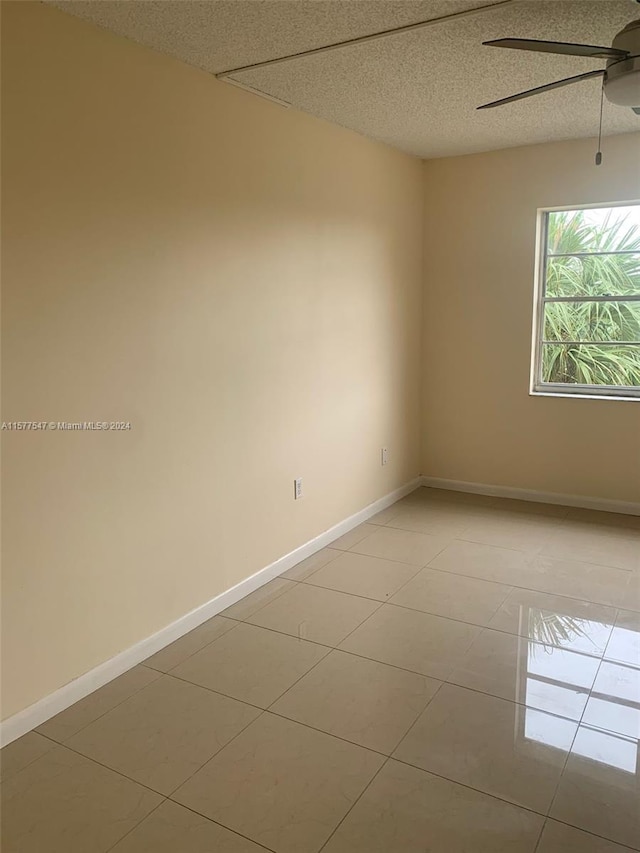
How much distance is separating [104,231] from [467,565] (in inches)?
97.3

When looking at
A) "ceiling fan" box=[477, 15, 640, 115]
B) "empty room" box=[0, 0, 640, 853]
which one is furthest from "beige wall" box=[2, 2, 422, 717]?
"ceiling fan" box=[477, 15, 640, 115]

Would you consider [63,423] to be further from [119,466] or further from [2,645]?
[2,645]

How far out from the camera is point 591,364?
4590 millimetres

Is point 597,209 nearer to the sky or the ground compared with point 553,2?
Result: nearer to the ground

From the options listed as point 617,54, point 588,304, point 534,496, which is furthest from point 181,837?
point 588,304

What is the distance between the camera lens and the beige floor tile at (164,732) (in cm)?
207

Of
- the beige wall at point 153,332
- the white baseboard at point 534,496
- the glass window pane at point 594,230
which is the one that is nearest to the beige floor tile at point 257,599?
the beige wall at point 153,332

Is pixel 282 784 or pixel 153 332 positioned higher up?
pixel 153 332

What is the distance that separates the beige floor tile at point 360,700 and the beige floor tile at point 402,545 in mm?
1131

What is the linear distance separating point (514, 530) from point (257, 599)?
5.87 ft

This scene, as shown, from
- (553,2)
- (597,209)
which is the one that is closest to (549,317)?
(597,209)

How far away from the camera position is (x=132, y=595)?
2.66m

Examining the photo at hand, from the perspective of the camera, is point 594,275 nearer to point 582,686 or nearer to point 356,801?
point 582,686

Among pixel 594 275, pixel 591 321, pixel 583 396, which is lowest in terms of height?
pixel 583 396
